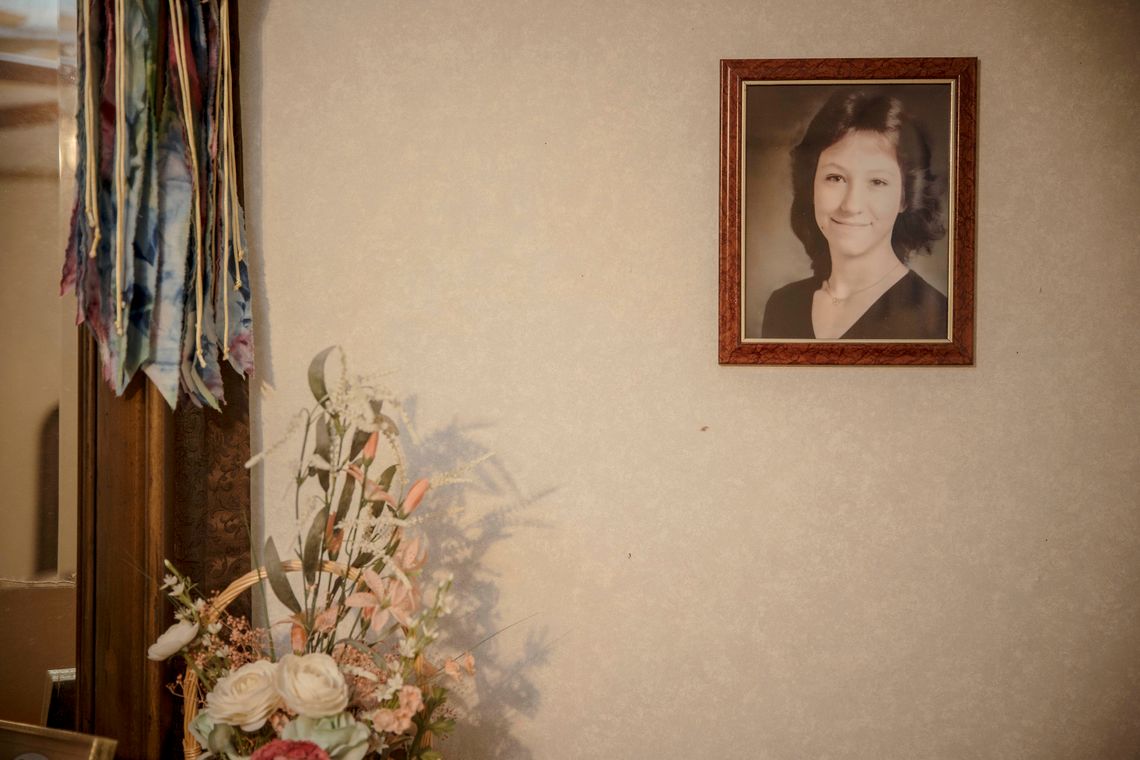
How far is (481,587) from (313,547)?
20.3 inches

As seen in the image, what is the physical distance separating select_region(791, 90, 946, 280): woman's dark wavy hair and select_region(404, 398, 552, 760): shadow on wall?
904 millimetres

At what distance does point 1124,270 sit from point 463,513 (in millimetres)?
1619

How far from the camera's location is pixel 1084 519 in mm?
1631

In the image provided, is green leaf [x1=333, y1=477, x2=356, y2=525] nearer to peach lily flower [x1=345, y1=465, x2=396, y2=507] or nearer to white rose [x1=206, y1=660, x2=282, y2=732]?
peach lily flower [x1=345, y1=465, x2=396, y2=507]

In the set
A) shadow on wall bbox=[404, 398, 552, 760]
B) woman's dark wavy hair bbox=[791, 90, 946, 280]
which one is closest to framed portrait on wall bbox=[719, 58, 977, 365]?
woman's dark wavy hair bbox=[791, 90, 946, 280]

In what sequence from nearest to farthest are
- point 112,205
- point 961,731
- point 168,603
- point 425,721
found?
point 425,721 < point 112,205 < point 168,603 < point 961,731

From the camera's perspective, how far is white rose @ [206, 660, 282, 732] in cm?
117

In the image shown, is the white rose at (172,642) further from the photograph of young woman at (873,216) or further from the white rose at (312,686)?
the photograph of young woman at (873,216)

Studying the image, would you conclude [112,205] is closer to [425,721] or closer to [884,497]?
[425,721]

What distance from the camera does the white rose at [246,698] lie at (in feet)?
3.85

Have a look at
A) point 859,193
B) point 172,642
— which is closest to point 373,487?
point 172,642

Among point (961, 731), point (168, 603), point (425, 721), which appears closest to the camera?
point (425, 721)

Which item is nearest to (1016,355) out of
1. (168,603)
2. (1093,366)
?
(1093,366)

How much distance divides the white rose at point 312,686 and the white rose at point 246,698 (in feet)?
0.11
